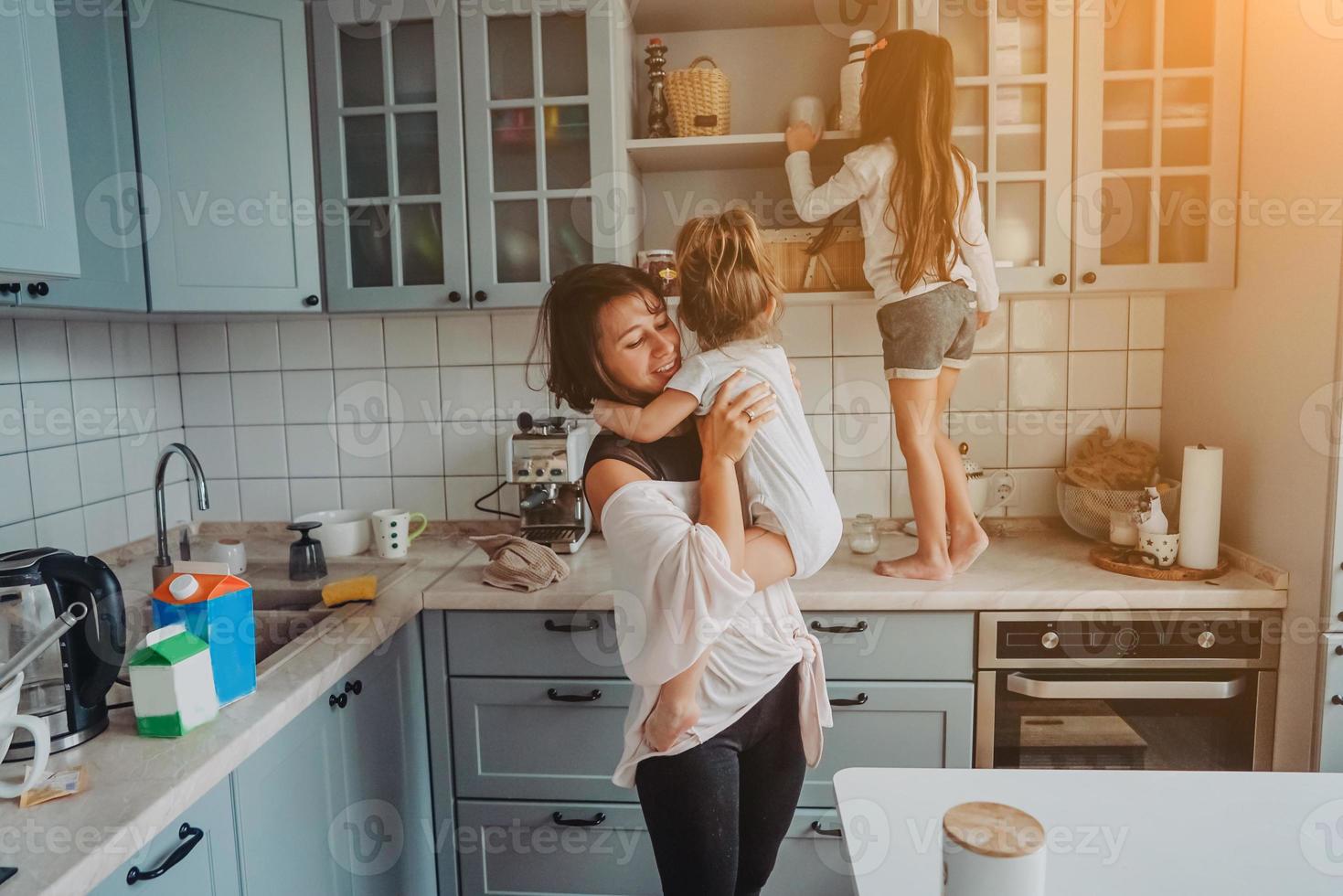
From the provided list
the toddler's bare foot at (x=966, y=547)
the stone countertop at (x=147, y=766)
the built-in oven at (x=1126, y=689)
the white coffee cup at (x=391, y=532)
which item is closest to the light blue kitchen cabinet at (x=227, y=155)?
the white coffee cup at (x=391, y=532)

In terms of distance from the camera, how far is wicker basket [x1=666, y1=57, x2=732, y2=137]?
2.01 m

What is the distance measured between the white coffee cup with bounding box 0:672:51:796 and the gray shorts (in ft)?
5.37

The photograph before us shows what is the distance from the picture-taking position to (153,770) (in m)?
1.10

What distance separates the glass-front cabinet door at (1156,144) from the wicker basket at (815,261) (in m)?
0.51

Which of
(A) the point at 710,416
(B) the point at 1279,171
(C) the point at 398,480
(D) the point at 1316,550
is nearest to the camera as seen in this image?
(A) the point at 710,416

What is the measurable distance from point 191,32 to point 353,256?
0.57 m

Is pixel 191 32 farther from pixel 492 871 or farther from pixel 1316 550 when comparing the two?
pixel 1316 550

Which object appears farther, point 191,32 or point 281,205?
point 281,205

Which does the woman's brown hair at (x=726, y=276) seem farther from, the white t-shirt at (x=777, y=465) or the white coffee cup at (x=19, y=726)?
the white coffee cup at (x=19, y=726)

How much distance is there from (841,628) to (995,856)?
1.28m

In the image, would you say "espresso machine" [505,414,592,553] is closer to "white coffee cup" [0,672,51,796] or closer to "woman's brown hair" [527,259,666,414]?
"woman's brown hair" [527,259,666,414]

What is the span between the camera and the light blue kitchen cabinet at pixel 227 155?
70.7 inches

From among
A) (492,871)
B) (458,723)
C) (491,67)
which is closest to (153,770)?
(458,723)

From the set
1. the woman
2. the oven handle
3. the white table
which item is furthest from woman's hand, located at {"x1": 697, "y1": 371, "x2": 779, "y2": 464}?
the oven handle
